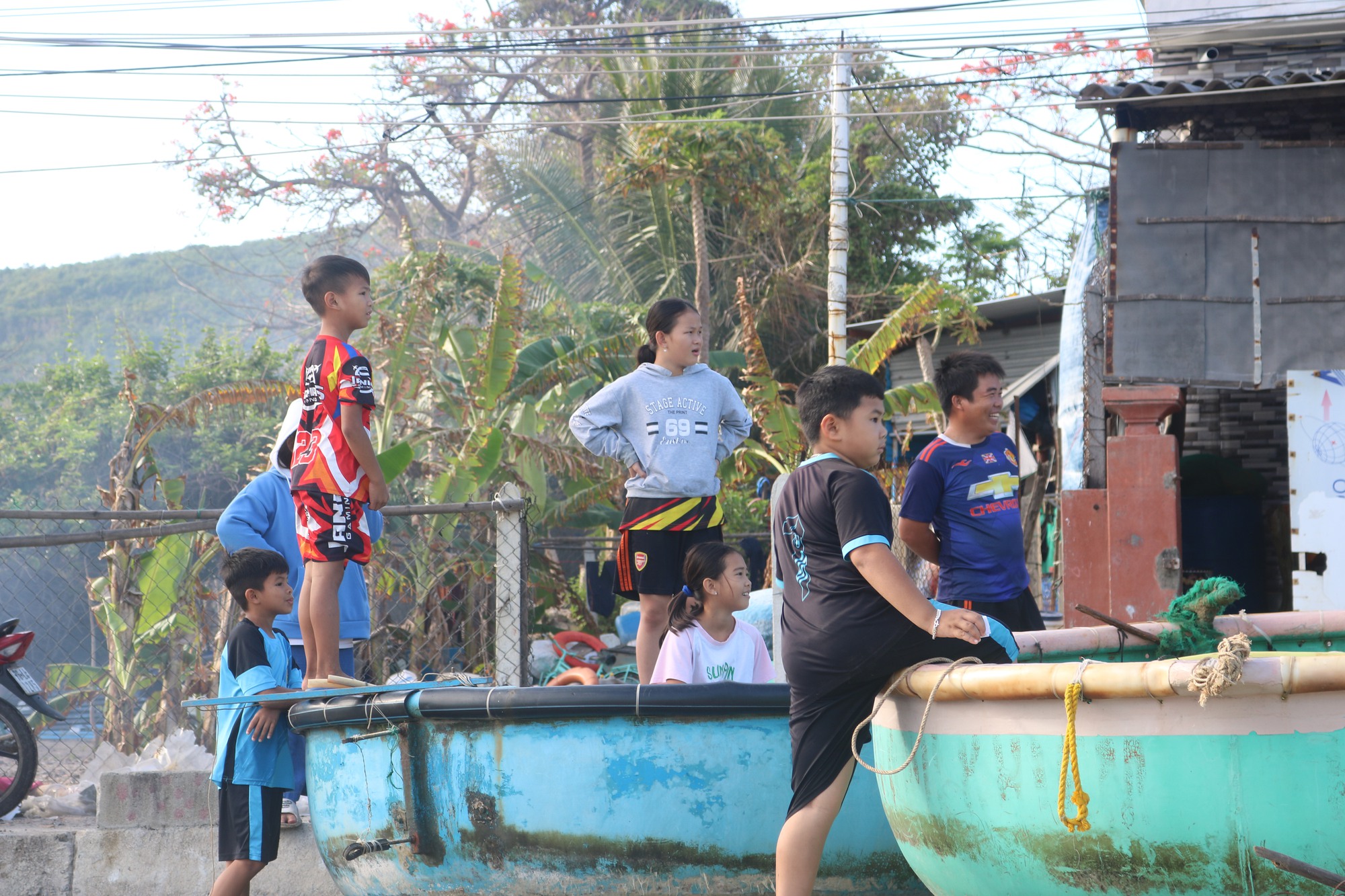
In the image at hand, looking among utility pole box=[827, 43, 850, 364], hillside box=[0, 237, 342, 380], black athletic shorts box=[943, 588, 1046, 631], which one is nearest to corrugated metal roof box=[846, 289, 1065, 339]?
utility pole box=[827, 43, 850, 364]

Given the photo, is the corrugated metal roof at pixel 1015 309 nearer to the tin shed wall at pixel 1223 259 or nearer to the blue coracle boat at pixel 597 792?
the tin shed wall at pixel 1223 259

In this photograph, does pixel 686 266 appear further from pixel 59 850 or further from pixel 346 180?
pixel 59 850

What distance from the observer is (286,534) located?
4680 millimetres

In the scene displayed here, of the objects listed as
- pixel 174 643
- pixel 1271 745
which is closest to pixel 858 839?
pixel 1271 745

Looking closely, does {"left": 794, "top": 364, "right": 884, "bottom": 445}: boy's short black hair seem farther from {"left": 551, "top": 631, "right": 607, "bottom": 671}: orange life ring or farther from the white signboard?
{"left": 551, "top": 631, "right": 607, "bottom": 671}: orange life ring

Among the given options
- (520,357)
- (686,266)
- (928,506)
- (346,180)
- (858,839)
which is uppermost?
(346,180)

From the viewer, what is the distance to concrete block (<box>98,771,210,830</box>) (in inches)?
199

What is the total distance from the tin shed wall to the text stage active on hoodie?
16.9 feet

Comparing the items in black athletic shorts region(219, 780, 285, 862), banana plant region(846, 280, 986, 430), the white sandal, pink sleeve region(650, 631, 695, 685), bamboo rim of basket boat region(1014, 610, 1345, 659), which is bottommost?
the white sandal

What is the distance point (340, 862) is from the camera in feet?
13.8

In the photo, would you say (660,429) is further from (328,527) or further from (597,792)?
(597,792)

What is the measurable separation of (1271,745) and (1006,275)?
1699 cm

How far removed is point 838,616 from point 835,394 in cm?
60

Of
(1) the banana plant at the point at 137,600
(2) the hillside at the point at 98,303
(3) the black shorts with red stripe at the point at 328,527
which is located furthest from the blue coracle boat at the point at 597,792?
(2) the hillside at the point at 98,303
